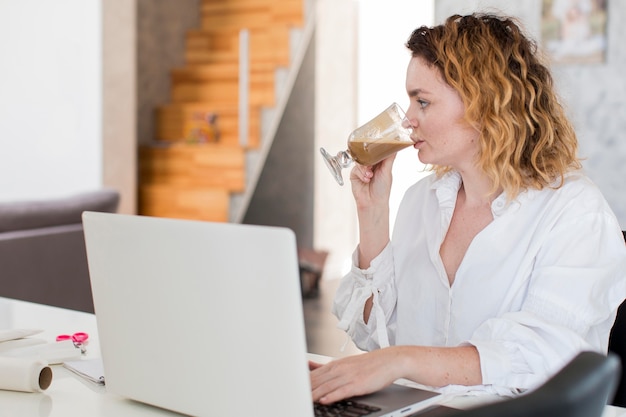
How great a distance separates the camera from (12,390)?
52.5 inches

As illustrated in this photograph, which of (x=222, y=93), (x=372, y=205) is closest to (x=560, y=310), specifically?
(x=372, y=205)

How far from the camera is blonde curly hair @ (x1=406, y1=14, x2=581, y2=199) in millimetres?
1626


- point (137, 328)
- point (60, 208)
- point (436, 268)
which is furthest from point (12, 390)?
point (60, 208)

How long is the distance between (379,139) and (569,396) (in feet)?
3.82

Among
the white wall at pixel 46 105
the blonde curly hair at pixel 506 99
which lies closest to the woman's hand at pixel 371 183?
the blonde curly hair at pixel 506 99

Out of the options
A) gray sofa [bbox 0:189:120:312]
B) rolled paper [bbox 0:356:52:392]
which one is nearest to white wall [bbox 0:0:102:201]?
gray sofa [bbox 0:189:120:312]

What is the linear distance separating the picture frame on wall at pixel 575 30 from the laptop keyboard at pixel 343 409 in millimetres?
2925

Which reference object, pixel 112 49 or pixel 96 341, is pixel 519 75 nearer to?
pixel 96 341

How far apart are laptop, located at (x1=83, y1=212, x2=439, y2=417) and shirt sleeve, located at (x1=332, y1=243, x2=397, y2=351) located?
504 millimetres

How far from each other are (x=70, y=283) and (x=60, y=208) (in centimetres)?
31

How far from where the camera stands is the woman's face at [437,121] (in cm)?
167

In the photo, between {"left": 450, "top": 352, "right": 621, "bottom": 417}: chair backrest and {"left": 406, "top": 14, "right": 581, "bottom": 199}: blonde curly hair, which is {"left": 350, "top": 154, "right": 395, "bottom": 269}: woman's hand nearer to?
{"left": 406, "top": 14, "right": 581, "bottom": 199}: blonde curly hair

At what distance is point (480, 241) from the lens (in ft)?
5.41

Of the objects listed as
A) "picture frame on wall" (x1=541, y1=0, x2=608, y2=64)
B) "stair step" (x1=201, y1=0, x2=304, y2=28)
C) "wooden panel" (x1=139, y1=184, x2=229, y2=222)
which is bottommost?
"wooden panel" (x1=139, y1=184, x2=229, y2=222)
